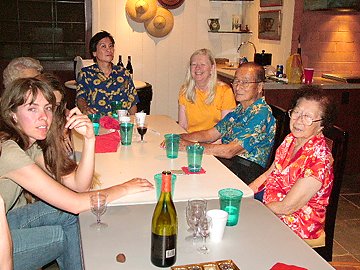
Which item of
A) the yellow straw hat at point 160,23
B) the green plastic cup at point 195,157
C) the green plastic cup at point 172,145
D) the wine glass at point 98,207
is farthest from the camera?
the yellow straw hat at point 160,23

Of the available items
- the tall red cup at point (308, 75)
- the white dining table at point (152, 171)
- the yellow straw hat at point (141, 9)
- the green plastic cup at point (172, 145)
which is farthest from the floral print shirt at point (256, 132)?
the yellow straw hat at point (141, 9)

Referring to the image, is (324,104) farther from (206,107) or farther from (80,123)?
(206,107)

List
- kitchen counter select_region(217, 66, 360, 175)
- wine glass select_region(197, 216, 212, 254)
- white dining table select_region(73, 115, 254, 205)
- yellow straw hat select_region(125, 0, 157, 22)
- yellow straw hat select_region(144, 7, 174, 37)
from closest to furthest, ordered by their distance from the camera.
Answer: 1. wine glass select_region(197, 216, 212, 254)
2. white dining table select_region(73, 115, 254, 205)
3. kitchen counter select_region(217, 66, 360, 175)
4. yellow straw hat select_region(125, 0, 157, 22)
5. yellow straw hat select_region(144, 7, 174, 37)

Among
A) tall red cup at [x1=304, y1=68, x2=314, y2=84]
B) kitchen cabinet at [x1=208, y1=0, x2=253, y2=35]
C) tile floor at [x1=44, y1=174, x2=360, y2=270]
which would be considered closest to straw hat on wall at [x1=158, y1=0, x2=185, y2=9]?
kitchen cabinet at [x1=208, y1=0, x2=253, y2=35]

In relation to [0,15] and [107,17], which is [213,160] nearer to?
[107,17]

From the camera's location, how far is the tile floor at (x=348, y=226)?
2.87m

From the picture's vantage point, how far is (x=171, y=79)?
595 cm

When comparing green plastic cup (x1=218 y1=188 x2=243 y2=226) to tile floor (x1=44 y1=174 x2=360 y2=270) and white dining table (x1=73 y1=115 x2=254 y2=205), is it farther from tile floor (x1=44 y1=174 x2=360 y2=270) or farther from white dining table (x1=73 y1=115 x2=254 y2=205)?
tile floor (x1=44 y1=174 x2=360 y2=270)

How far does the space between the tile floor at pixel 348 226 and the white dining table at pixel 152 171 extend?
869 mm

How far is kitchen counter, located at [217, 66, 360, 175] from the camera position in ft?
13.3

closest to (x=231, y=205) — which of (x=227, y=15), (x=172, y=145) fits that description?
(x=172, y=145)

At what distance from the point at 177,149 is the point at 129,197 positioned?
59cm

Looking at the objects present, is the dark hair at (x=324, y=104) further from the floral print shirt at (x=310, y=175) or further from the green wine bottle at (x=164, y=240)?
the green wine bottle at (x=164, y=240)

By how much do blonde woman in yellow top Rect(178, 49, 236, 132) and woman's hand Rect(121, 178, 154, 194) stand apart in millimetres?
1416
